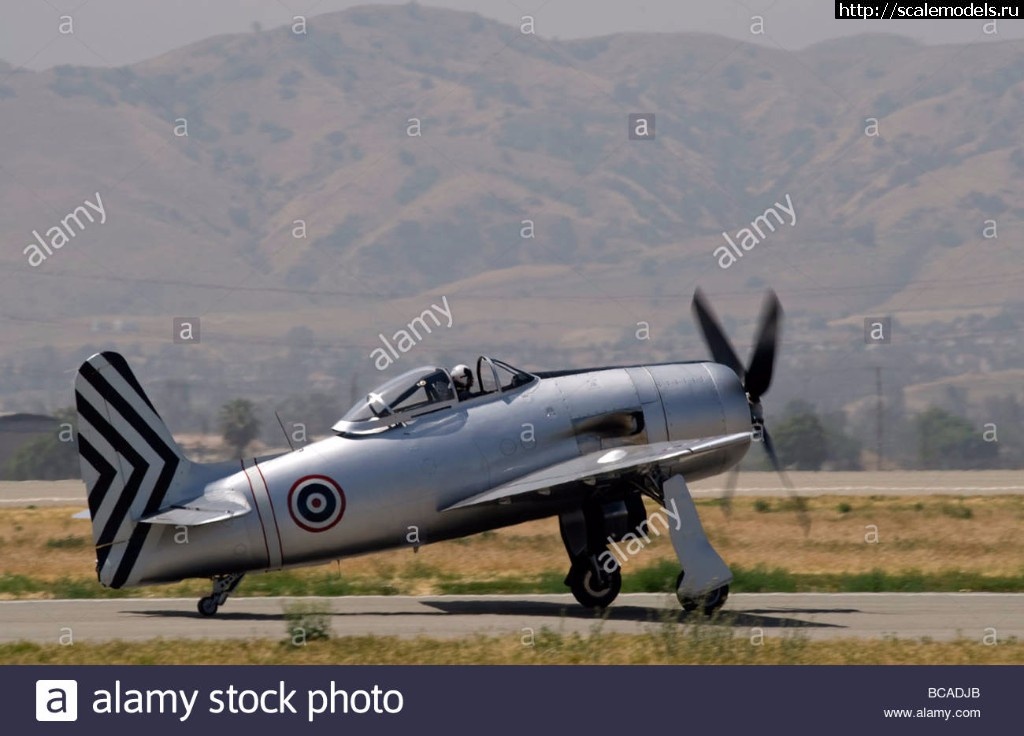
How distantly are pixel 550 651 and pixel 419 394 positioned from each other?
214 inches

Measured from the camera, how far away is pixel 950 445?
97.6 m

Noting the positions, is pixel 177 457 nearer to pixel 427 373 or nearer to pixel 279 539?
pixel 279 539

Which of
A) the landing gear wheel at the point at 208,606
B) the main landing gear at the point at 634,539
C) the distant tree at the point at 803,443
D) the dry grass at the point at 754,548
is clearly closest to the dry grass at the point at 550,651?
the main landing gear at the point at 634,539

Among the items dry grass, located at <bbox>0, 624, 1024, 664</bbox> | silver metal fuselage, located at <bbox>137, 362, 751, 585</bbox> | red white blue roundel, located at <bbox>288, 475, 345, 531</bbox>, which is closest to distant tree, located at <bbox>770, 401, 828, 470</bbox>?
silver metal fuselage, located at <bbox>137, 362, 751, 585</bbox>

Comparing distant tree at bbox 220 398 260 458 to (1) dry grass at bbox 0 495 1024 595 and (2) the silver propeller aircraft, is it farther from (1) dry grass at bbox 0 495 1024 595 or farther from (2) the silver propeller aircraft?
(2) the silver propeller aircraft

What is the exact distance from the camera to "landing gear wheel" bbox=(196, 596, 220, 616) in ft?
73.8

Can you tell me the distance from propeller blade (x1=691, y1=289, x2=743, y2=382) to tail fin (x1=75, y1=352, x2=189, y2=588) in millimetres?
8713

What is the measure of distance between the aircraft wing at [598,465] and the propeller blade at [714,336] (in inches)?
96.9

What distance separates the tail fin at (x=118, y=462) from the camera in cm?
2061

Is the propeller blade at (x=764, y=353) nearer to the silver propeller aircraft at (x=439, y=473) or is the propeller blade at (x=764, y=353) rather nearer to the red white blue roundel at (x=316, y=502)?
the silver propeller aircraft at (x=439, y=473)

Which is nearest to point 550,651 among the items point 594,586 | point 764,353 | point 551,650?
point 551,650

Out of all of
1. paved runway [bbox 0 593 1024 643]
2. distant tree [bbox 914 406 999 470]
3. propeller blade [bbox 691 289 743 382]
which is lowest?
distant tree [bbox 914 406 999 470]
